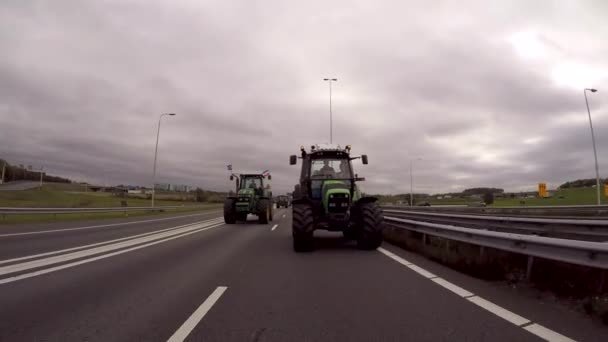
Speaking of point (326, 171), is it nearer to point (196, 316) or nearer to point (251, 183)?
point (196, 316)

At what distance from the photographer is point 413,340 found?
3.49 meters

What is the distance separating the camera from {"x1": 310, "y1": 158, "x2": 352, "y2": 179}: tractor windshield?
11172 mm

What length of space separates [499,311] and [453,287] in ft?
4.08

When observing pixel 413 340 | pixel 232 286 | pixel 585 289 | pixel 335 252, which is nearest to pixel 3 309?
pixel 232 286

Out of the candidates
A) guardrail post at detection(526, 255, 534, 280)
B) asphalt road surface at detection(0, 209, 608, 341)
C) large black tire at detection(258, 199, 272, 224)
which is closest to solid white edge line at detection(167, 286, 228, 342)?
asphalt road surface at detection(0, 209, 608, 341)

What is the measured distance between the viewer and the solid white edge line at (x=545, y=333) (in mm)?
3402

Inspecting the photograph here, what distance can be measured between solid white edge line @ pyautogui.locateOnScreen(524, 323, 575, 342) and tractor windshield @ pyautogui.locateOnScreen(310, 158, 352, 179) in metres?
7.59

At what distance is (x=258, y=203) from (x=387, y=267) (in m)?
15.5

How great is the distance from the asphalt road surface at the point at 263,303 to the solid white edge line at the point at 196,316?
0.01m

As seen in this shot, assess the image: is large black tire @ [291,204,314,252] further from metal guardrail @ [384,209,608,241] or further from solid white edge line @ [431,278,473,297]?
metal guardrail @ [384,209,608,241]

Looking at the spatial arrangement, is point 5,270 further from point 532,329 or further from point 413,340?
point 532,329

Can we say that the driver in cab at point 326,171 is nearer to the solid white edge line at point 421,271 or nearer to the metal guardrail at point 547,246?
the metal guardrail at point 547,246

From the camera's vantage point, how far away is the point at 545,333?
141 inches

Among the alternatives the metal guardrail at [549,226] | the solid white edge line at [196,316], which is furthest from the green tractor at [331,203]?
the solid white edge line at [196,316]
